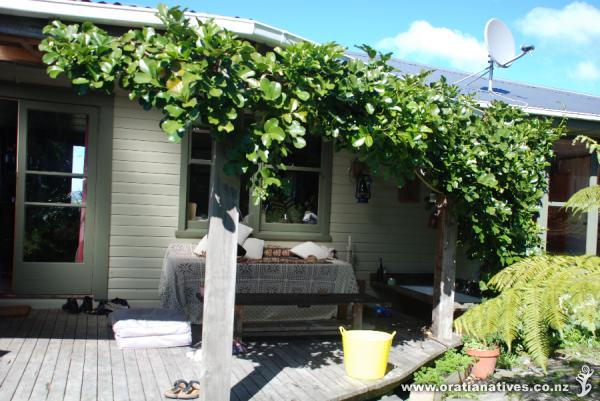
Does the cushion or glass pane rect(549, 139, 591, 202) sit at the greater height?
glass pane rect(549, 139, 591, 202)

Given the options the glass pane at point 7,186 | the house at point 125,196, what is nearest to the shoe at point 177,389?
the house at point 125,196

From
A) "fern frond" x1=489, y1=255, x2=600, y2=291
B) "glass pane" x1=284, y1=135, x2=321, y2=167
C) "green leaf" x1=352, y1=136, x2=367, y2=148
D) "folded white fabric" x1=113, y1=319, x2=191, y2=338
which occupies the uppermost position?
"glass pane" x1=284, y1=135, x2=321, y2=167

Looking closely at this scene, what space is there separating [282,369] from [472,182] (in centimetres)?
210

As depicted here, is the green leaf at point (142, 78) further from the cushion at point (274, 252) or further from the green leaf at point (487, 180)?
the cushion at point (274, 252)

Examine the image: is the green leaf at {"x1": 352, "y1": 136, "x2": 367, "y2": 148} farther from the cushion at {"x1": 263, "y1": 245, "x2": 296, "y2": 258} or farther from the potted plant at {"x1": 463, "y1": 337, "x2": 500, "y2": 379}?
the cushion at {"x1": 263, "y1": 245, "x2": 296, "y2": 258}

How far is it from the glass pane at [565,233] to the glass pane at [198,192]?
412 cm

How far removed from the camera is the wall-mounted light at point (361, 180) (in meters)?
6.55

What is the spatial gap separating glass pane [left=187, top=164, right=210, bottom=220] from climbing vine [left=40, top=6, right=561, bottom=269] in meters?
2.46

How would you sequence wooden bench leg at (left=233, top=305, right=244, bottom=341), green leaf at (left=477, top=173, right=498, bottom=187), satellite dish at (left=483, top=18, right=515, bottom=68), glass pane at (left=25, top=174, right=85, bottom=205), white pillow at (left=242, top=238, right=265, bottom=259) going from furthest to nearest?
satellite dish at (left=483, top=18, right=515, bottom=68), white pillow at (left=242, top=238, right=265, bottom=259), glass pane at (left=25, top=174, right=85, bottom=205), wooden bench leg at (left=233, top=305, right=244, bottom=341), green leaf at (left=477, top=173, right=498, bottom=187)

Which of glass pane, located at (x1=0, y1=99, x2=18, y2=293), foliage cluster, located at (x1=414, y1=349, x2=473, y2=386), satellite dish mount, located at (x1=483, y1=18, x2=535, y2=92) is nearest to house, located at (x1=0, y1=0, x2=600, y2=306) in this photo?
satellite dish mount, located at (x1=483, y1=18, x2=535, y2=92)

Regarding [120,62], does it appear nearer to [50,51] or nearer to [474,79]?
[50,51]

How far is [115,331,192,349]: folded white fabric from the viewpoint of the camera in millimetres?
4297

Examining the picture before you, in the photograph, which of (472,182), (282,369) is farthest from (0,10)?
(472,182)

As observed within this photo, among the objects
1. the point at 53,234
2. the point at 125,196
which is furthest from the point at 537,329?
the point at 53,234
